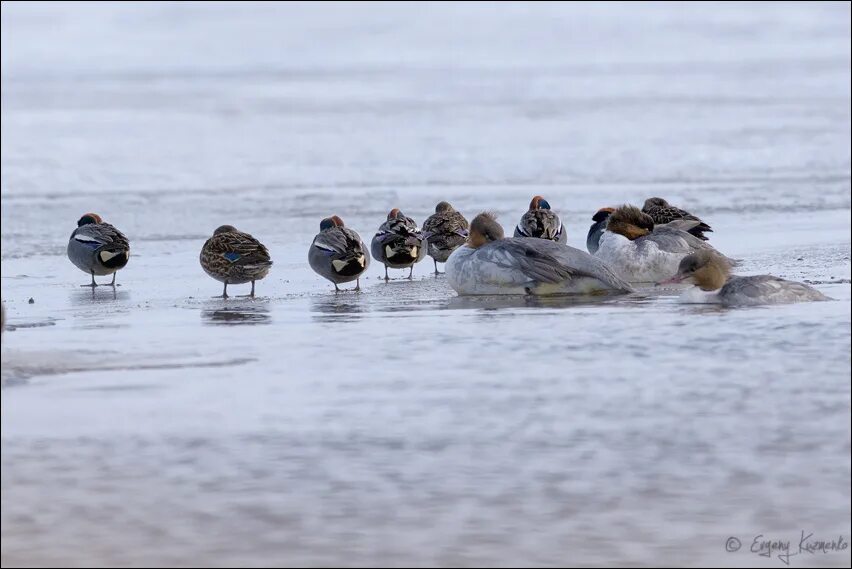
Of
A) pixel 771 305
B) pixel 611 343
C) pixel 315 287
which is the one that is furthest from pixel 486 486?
pixel 315 287

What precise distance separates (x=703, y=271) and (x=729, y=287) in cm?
45

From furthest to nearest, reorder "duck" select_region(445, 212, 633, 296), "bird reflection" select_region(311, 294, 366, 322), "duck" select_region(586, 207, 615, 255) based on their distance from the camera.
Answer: "duck" select_region(586, 207, 615, 255) → "duck" select_region(445, 212, 633, 296) → "bird reflection" select_region(311, 294, 366, 322)

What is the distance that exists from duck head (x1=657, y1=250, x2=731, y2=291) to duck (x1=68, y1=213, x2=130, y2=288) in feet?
17.9

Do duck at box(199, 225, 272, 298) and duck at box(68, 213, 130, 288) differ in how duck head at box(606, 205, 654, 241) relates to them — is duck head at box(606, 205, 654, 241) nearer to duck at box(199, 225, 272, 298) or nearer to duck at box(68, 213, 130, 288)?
duck at box(199, 225, 272, 298)

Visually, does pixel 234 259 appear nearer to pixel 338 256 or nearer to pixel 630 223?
pixel 338 256

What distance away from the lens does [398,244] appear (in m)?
13.0

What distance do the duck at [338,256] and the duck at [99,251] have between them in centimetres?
210

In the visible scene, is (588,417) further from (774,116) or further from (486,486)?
(774,116)

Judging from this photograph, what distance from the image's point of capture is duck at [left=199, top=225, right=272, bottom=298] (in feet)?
38.4

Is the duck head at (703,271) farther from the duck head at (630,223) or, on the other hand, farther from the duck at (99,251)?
the duck at (99,251)

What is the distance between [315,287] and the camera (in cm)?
1235

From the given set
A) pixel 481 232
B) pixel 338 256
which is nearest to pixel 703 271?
pixel 481 232

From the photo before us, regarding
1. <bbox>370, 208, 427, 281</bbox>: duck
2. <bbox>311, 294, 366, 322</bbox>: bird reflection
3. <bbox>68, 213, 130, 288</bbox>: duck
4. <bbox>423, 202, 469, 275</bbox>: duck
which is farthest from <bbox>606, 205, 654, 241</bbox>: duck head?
<bbox>68, 213, 130, 288</bbox>: duck

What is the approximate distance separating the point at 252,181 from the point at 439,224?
13.5 metres
